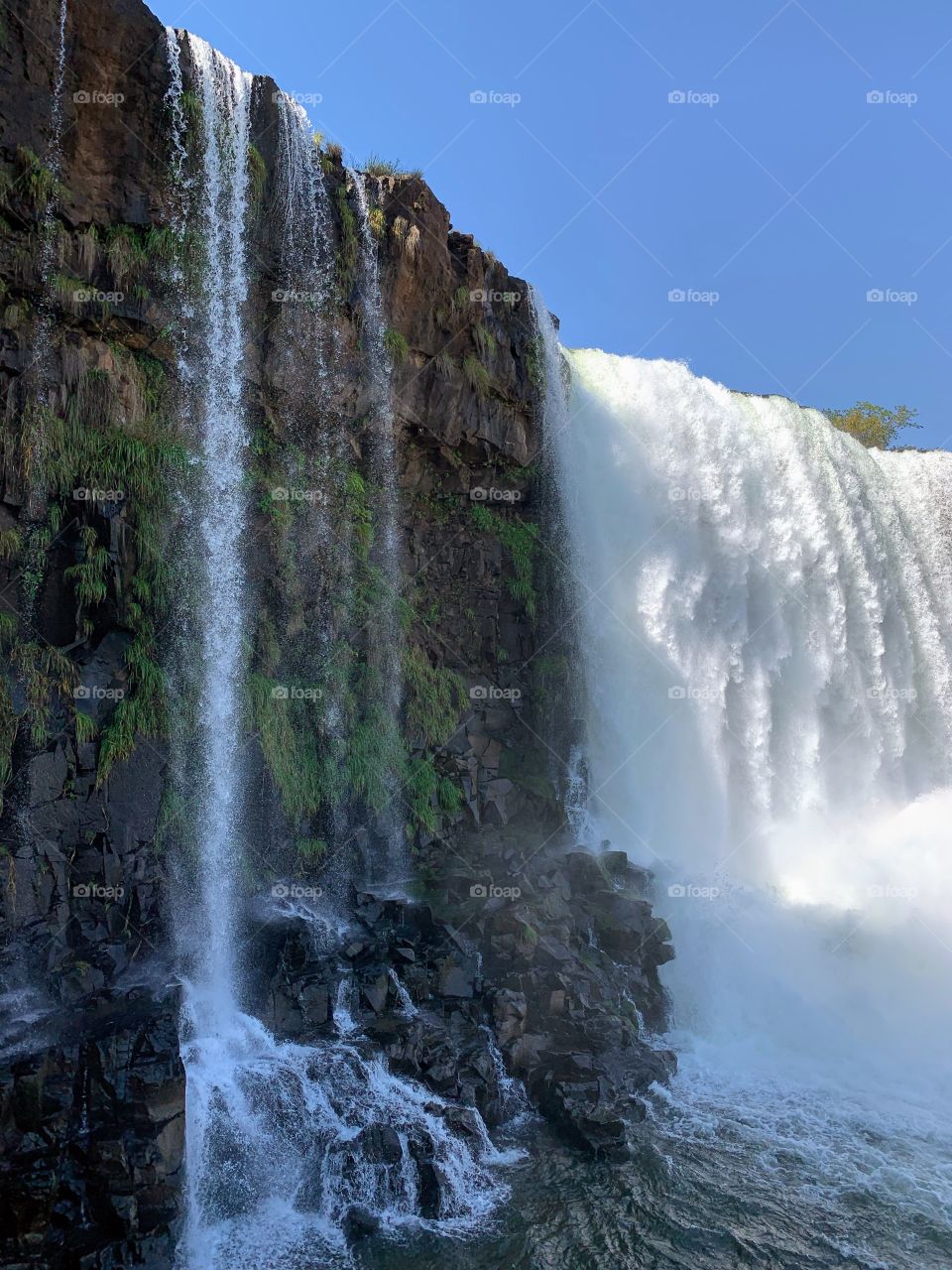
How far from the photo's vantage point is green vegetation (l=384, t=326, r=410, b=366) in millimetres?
14867

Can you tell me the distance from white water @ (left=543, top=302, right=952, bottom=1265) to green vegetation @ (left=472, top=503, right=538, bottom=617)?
96 cm

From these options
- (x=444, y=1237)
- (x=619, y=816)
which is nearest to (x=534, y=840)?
(x=619, y=816)

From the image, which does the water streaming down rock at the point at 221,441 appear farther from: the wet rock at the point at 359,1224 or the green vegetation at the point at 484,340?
the green vegetation at the point at 484,340

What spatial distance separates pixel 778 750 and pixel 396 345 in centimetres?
1250

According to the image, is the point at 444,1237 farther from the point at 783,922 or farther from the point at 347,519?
the point at 347,519

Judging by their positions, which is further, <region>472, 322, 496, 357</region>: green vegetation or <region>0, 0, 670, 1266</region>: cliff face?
<region>472, 322, 496, 357</region>: green vegetation

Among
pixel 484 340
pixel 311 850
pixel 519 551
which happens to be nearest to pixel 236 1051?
pixel 311 850

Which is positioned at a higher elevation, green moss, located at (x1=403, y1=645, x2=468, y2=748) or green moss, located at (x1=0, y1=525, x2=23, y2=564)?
green moss, located at (x1=0, y1=525, x2=23, y2=564)

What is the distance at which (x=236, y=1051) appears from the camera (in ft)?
30.5

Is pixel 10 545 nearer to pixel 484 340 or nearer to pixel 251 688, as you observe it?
pixel 251 688

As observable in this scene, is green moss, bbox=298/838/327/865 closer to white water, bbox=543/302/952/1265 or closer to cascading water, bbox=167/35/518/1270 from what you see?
cascading water, bbox=167/35/518/1270

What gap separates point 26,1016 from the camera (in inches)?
346

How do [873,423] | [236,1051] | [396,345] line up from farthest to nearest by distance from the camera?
[873,423] < [396,345] < [236,1051]

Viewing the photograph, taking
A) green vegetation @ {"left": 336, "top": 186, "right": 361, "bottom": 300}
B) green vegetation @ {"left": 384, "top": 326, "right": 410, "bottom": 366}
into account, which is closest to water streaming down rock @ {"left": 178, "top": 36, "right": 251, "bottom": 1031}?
green vegetation @ {"left": 336, "top": 186, "right": 361, "bottom": 300}
